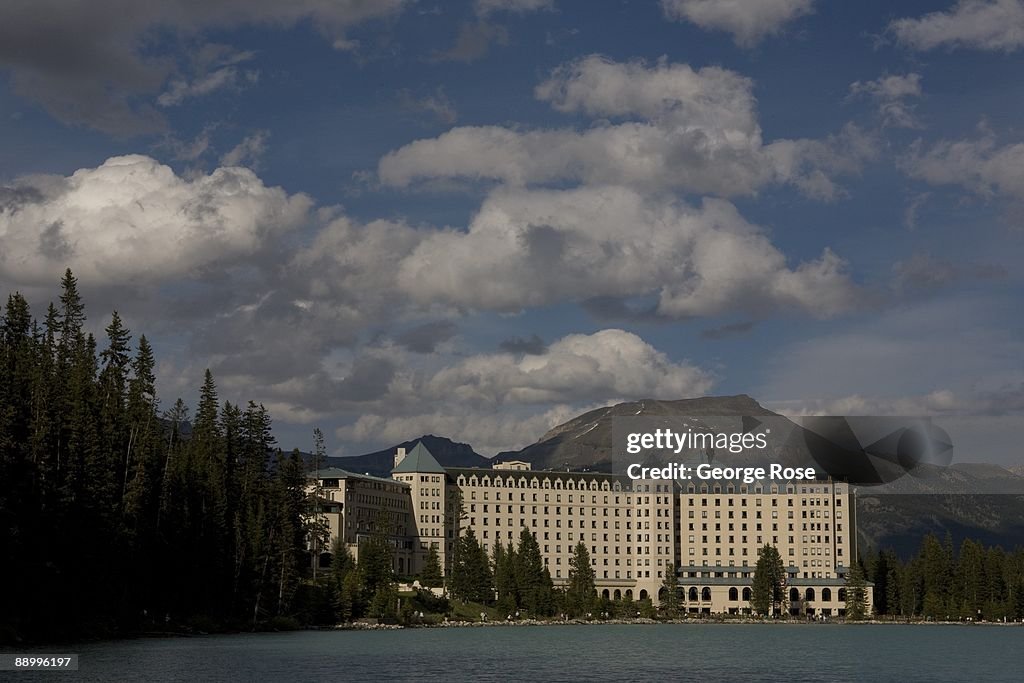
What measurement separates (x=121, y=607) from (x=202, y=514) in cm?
2222

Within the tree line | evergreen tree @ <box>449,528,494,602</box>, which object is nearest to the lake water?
the tree line

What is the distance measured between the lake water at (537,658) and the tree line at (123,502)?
627 cm

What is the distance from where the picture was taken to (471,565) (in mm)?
197500

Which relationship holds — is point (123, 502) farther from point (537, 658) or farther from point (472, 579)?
point (472, 579)

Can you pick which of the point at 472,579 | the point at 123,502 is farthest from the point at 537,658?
the point at 472,579

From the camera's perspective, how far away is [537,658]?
10331 cm

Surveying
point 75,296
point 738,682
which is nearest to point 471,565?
point 75,296

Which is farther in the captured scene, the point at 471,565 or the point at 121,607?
the point at 471,565

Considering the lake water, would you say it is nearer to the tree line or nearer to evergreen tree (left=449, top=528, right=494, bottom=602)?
the tree line

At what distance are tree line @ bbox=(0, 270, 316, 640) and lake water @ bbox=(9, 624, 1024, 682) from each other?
6.27 m

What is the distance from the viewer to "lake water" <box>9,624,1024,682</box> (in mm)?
81188

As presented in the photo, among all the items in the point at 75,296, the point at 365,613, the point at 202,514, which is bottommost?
the point at 365,613

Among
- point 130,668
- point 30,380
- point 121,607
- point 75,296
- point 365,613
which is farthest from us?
point 365,613

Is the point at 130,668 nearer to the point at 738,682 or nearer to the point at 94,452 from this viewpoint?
the point at 94,452
